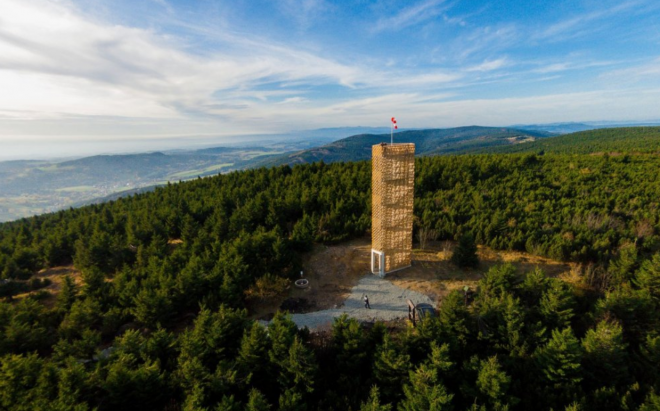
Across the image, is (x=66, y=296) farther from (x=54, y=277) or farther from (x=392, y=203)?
(x=392, y=203)

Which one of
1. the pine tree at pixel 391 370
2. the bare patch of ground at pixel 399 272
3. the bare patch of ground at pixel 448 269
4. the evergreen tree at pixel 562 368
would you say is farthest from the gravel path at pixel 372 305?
the evergreen tree at pixel 562 368

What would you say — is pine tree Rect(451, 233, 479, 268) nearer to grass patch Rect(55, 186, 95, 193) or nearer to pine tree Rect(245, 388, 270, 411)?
pine tree Rect(245, 388, 270, 411)

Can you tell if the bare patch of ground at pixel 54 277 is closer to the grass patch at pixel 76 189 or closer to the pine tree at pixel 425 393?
the pine tree at pixel 425 393

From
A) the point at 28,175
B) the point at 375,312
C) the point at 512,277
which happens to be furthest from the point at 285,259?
the point at 28,175

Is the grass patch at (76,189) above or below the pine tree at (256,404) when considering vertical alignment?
below

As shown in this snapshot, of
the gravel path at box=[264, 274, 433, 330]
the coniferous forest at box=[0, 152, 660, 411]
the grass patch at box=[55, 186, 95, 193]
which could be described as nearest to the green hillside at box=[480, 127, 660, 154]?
the coniferous forest at box=[0, 152, 660, 411]

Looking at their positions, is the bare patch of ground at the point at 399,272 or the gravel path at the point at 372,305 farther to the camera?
the bare patch of ground at the point at 399,272
